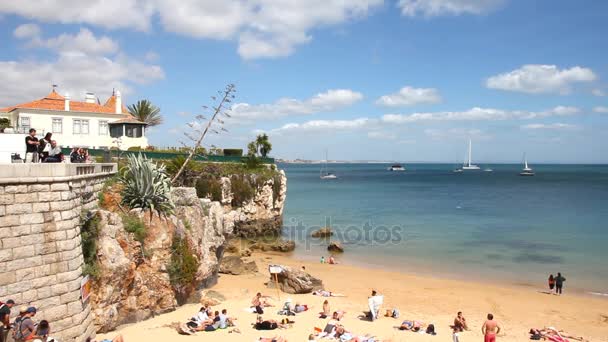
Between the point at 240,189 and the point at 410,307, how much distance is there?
815 inches

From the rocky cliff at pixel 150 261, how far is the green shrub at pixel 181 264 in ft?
0.27

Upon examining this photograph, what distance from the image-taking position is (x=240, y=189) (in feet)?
122

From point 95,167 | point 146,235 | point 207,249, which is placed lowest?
point 207,249

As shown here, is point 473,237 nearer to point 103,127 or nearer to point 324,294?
point 324,294

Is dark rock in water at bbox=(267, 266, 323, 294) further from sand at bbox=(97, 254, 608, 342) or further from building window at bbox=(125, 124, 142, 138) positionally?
building window at bbox=(125, 124, 142, 138)

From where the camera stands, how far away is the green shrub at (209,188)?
33.8 m

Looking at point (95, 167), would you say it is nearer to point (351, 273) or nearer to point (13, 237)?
point (13, 237)

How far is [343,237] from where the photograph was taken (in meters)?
39.1

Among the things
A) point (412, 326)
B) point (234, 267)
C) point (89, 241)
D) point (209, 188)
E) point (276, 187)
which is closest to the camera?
point (89, 241)

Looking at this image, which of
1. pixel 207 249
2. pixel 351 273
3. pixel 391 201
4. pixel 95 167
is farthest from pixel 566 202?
pixel 95 167

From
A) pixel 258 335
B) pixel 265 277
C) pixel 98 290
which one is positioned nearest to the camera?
pixel 98 290

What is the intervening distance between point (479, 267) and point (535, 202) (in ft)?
159

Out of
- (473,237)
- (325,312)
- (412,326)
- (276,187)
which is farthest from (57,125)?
(473,237)

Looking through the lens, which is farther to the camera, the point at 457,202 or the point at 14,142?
the point at 457,202
